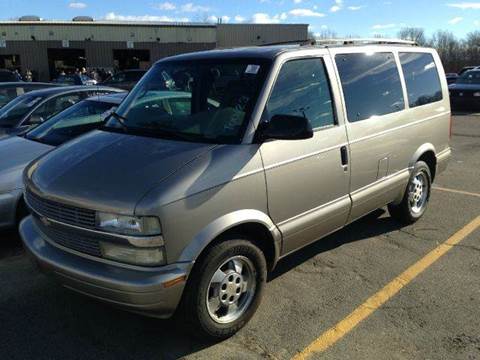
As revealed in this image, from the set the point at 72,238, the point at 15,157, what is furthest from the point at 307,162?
the point at 15,157

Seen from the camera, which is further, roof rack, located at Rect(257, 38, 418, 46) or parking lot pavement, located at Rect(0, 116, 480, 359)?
roof rack, located at Rect(257, 38, 418, 46)

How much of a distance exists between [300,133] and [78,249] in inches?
65.0

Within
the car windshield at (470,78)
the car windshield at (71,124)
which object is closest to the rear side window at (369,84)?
the car windshield at (71,124)

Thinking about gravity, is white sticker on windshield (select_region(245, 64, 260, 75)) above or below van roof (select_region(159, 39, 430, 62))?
below

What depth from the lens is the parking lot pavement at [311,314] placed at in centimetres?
336

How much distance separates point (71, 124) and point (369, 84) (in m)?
3.67

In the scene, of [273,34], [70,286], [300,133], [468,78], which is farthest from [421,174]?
[273,34]

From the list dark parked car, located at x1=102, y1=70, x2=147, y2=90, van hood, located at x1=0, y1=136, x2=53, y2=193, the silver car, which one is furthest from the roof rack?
dark parked car, located at x1=102, y1=70, x2=147, y2=90

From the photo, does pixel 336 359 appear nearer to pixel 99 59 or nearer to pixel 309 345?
pixel 309 345

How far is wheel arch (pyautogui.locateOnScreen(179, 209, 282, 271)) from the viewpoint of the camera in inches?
122

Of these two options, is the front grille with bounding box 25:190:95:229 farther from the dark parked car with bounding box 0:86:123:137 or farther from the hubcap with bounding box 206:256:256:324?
the dark parked car with bounding box 0:86:123:137

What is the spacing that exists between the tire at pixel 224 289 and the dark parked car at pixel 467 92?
725 inches

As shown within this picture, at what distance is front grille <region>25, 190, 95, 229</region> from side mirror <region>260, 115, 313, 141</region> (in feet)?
4.31

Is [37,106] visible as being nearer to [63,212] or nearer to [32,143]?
[32,143]
